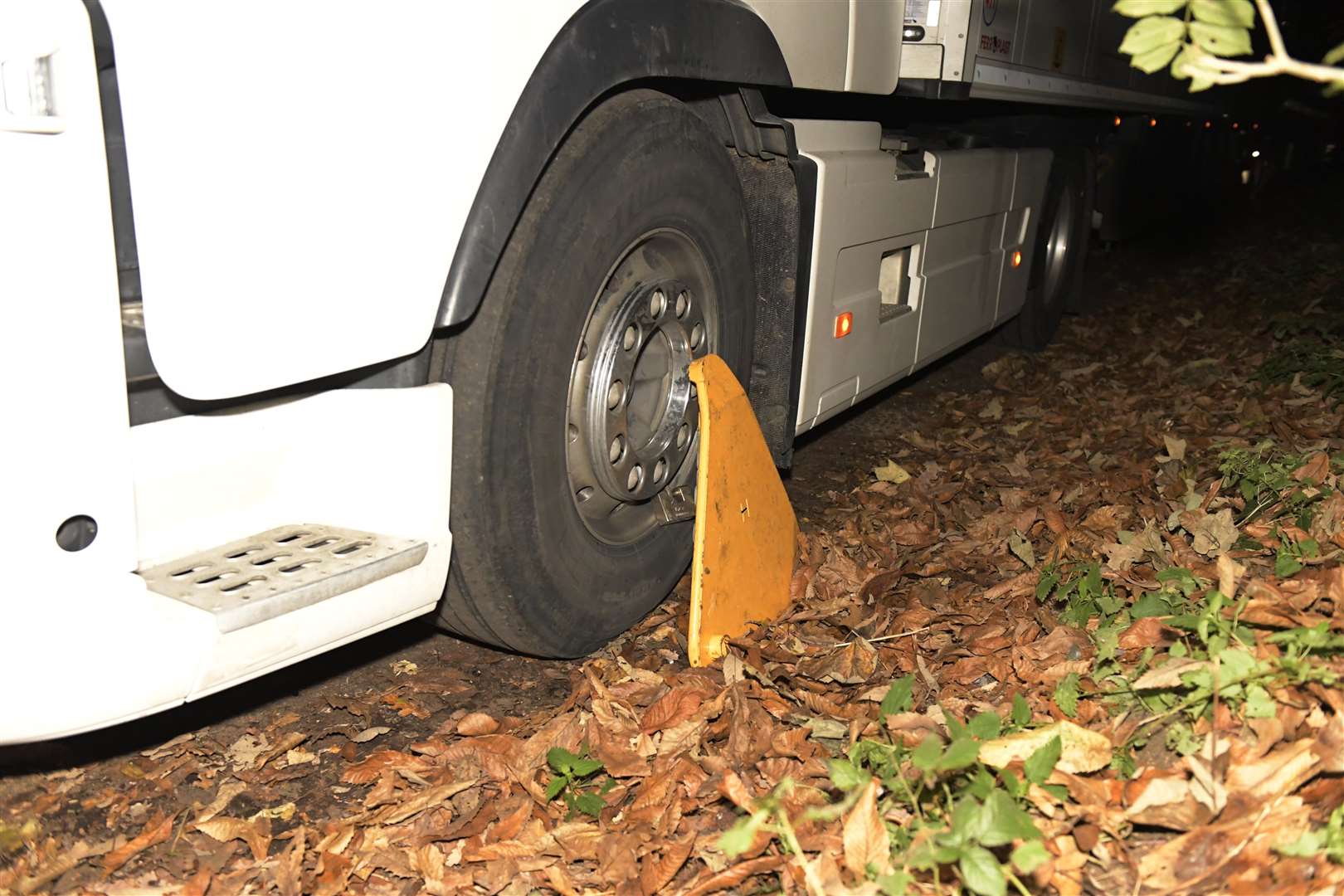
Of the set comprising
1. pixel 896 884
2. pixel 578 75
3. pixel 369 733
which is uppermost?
pixel 578 75

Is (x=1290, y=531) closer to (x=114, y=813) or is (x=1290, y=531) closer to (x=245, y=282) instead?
(x=245, y=282)

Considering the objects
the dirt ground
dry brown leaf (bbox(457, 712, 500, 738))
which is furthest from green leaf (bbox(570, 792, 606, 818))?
dry brown leaf (bbox(457, 712, 500, 738))

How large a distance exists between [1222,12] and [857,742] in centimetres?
150

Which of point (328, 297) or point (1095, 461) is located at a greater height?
point (328, 297)

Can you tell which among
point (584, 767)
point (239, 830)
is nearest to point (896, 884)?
point (584, 767)

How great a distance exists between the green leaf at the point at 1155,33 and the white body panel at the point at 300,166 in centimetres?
113

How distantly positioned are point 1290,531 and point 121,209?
2.84 meters

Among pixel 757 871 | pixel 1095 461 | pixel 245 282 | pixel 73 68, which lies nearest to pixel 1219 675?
pixel 757 871

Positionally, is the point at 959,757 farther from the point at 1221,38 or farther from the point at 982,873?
the point at 1221,38

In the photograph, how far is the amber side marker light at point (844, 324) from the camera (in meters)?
3.68

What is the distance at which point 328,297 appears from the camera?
2.00m

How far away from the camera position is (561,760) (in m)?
2.47

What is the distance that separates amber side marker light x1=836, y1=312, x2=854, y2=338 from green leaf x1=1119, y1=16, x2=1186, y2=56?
1.99 metres

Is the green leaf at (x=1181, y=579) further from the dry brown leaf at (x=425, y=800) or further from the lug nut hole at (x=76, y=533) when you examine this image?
the lug nut hole at (x=76, y=533)
